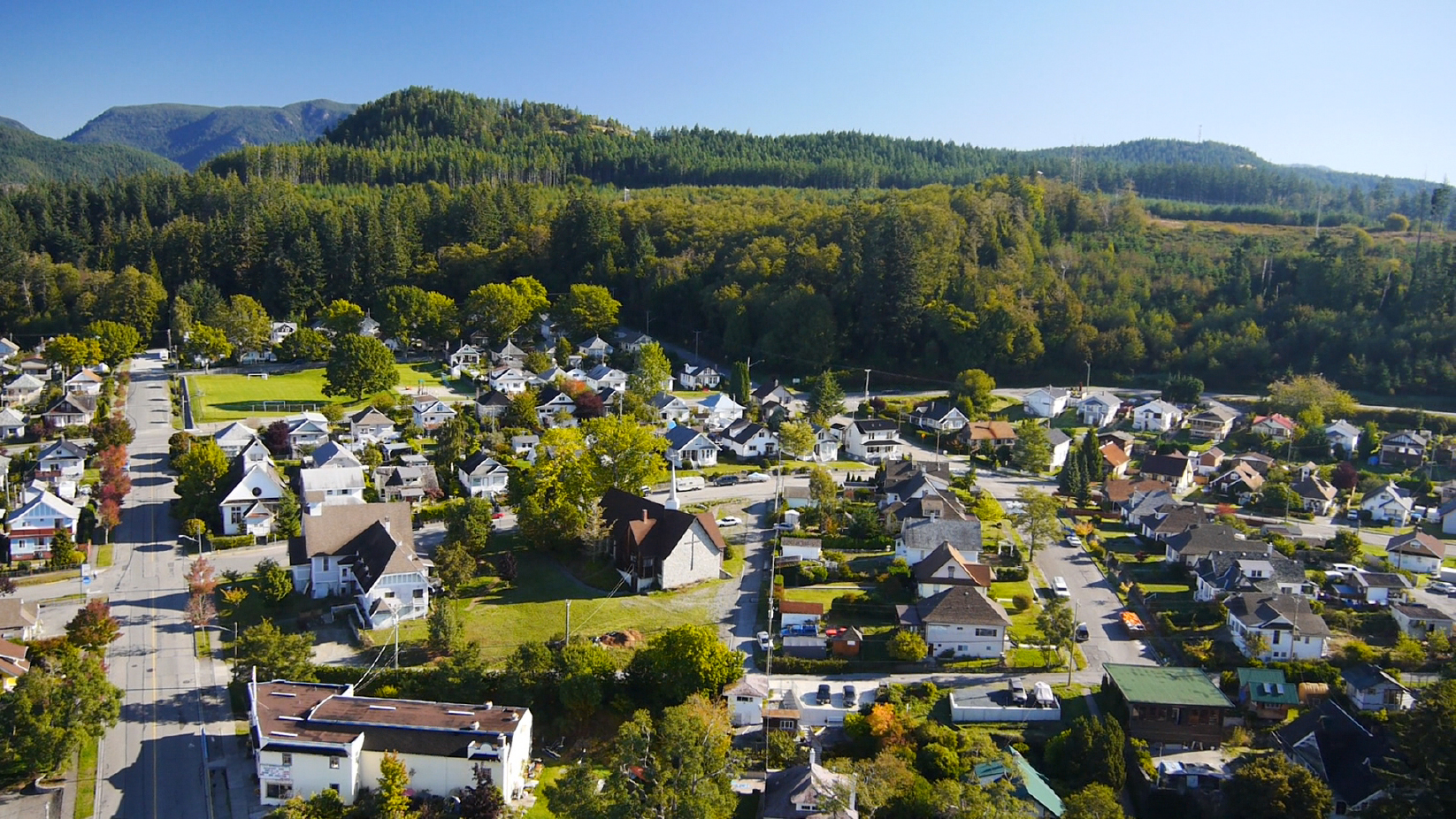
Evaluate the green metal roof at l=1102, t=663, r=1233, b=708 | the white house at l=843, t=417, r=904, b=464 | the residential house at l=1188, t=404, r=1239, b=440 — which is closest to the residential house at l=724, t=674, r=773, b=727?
the green metal roof at l=1102, t=663, r=1233, b=708

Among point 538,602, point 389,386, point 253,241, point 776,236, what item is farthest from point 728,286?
point 538,602

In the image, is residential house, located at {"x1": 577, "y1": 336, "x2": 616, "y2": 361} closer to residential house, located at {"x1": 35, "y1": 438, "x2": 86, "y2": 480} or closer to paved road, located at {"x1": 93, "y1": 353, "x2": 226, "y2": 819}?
paved road, located at {"x1": 93, "y1": 353, "x2": 226, "y2": 819}

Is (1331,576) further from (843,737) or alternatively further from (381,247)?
(381,247)

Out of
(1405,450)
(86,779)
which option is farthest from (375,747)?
(1405,450)

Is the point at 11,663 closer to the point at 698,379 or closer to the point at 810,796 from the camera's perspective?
the point at 810,796

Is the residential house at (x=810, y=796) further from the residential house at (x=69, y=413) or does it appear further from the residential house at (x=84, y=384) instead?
the residential house at (x=84, y=384)
